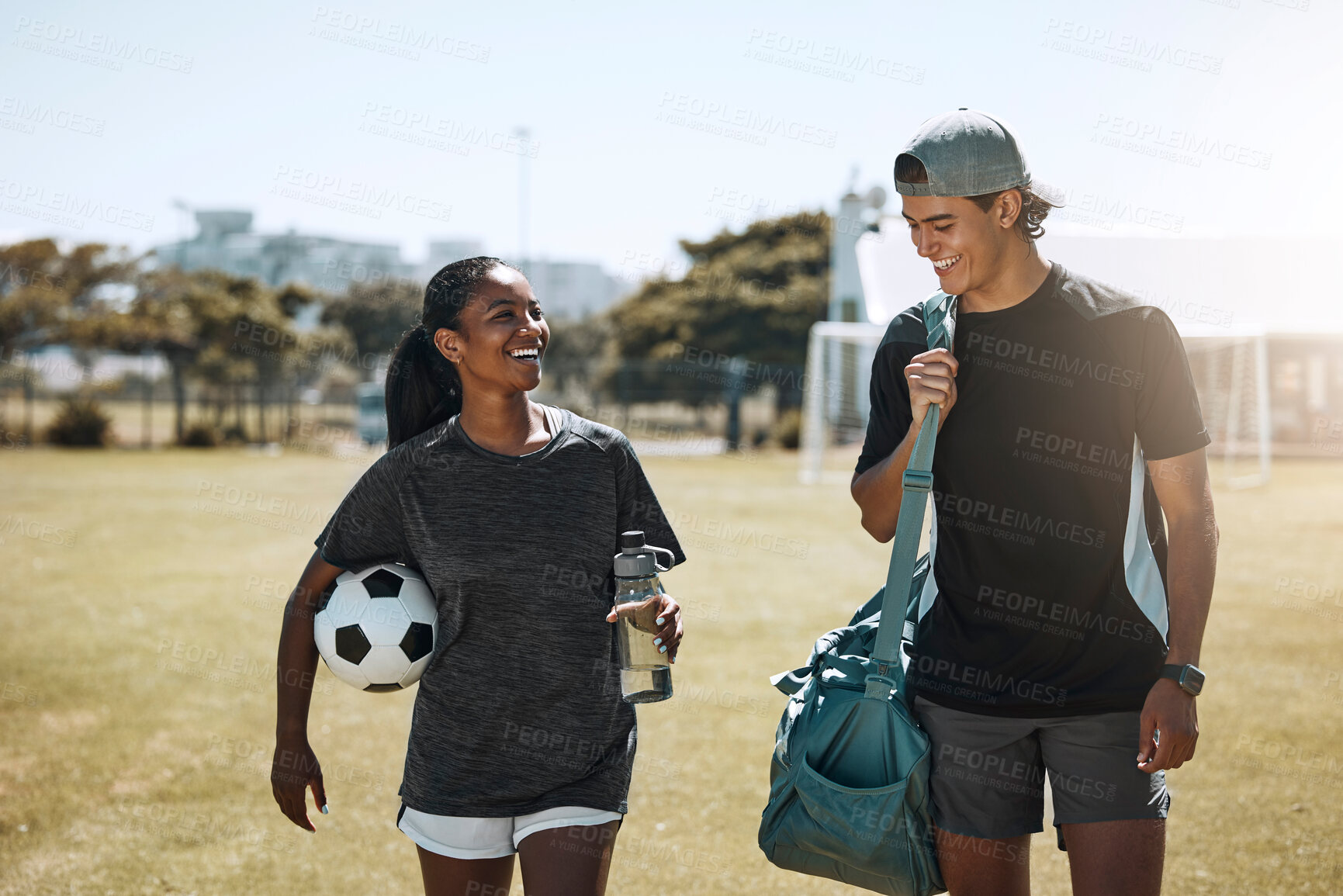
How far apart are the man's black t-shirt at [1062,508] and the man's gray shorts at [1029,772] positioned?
45mm

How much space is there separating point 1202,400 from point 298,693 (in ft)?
75.6

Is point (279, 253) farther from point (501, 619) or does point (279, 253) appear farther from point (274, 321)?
point (501, 619)

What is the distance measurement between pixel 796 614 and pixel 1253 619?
3.43 metres

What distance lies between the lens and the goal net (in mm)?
19438

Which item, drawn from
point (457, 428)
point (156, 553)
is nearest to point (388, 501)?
point (457, 428)

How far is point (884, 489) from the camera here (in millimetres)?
2330

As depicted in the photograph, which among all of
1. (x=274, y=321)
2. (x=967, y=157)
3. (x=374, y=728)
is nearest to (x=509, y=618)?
(x=967, y=157)

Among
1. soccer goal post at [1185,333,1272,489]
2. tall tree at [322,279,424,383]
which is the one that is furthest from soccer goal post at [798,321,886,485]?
tall tree at [322,279,424,383]

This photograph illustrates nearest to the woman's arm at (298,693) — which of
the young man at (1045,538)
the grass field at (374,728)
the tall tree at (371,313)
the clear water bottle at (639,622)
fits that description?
the clear water bottle at (639,622)

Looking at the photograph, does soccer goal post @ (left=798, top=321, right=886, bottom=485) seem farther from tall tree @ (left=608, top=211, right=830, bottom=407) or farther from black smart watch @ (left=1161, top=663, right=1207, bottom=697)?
black smart watch @ (left=1161, top=663, right=1207, bottom=697)

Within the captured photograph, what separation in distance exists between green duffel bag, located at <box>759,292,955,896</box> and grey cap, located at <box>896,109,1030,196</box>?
27cm

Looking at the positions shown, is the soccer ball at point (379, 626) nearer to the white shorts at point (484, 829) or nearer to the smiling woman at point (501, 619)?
the smiling woman at point (501, 619)

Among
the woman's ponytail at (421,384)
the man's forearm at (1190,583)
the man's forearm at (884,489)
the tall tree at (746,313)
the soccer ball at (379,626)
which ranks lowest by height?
the soccer ball at (379,626)

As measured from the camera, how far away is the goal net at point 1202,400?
19.4 metres
